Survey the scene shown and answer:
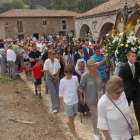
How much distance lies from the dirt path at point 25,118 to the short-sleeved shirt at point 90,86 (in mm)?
1164

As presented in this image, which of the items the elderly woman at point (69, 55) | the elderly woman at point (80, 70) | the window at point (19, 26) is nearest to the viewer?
the elderly woman at point (80, 70)

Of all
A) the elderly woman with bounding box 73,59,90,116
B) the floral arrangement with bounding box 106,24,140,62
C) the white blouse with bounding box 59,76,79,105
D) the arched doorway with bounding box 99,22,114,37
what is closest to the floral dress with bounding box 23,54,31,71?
the elderly woman with bounding box 73,59,90,116

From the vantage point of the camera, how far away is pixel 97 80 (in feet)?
13.5

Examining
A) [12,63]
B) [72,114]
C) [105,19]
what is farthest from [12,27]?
[72,114]

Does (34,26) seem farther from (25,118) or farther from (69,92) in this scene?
(69,92)

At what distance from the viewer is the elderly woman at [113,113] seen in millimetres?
2424

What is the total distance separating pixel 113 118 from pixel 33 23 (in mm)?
33785

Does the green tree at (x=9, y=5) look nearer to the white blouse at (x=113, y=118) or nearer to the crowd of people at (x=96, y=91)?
the crowd of people at (x=96, y=91)

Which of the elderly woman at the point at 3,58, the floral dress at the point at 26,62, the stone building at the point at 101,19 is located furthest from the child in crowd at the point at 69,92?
the stone building at the point at 101,19

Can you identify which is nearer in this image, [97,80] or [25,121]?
[97,80]

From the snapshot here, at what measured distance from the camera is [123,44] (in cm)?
464

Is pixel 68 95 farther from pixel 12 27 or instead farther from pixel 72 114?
pixel 12 27

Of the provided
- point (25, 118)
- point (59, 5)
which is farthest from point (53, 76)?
point (59, 5)

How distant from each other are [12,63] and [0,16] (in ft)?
82.5
